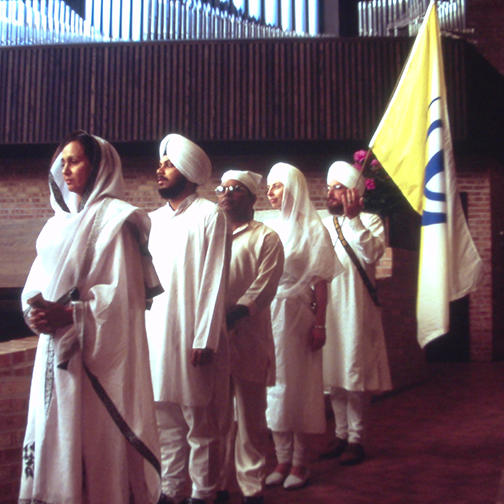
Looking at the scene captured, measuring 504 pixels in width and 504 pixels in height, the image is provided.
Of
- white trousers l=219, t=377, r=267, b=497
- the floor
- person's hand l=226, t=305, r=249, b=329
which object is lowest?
the floor

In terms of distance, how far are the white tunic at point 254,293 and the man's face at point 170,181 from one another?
48 centimetres

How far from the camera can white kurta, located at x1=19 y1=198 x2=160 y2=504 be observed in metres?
2.72

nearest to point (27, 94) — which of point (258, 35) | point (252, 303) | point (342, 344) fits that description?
point (258, 35)

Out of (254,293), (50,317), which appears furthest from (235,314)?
(50,317)

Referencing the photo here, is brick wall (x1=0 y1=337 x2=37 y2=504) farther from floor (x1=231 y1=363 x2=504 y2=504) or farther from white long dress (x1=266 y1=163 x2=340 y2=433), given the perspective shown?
→ white long dress (x1=266 y1=163 x2=340 y2=433)

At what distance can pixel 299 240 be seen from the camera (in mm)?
4781

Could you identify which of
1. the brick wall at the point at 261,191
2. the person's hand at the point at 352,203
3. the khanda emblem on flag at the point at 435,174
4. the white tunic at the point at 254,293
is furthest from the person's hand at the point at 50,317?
the brick wall at the point at 261,191

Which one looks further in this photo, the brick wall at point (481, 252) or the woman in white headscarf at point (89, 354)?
the brick wall at point (481, 252)

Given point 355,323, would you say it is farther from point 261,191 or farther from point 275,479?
point 261,191

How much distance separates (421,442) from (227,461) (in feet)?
6.95

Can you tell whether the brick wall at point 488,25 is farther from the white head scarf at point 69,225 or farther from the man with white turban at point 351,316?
the white head scarf at point 69,225

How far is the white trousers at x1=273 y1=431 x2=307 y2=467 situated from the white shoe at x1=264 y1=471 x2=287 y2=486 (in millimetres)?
96

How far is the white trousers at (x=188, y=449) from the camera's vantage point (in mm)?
3604

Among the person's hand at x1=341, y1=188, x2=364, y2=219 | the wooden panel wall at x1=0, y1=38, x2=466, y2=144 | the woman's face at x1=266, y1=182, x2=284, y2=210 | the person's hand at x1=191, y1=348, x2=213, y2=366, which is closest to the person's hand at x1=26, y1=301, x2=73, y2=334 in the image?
the person's hand at x1=191, y1=348, x2=213, y2=366
